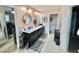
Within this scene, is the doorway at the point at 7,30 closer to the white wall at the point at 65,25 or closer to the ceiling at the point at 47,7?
the ceiling at the point at 47,7

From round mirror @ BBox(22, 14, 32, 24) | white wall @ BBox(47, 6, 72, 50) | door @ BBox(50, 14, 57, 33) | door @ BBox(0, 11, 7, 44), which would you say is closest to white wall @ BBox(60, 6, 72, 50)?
white wall @ BBox(47, 6, 72, 50)

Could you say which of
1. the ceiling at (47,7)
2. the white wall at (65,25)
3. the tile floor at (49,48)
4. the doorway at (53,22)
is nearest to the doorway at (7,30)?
the tile floor at (49,48)

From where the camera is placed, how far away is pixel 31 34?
4.70 feet

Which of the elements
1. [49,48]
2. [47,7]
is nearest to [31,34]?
[49,48]

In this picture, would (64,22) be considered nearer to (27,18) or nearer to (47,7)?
(47,7)

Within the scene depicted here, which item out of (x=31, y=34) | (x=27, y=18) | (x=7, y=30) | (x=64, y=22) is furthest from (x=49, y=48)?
(x=7, y=30)

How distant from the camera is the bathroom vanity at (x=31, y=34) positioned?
1.40 m

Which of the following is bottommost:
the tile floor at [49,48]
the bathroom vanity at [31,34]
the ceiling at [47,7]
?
the tile floor at [49,48]

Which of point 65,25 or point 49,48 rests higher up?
point 65,25

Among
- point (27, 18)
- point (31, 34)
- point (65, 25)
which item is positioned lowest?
point (31, 34)

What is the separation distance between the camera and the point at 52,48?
1.43 metres
